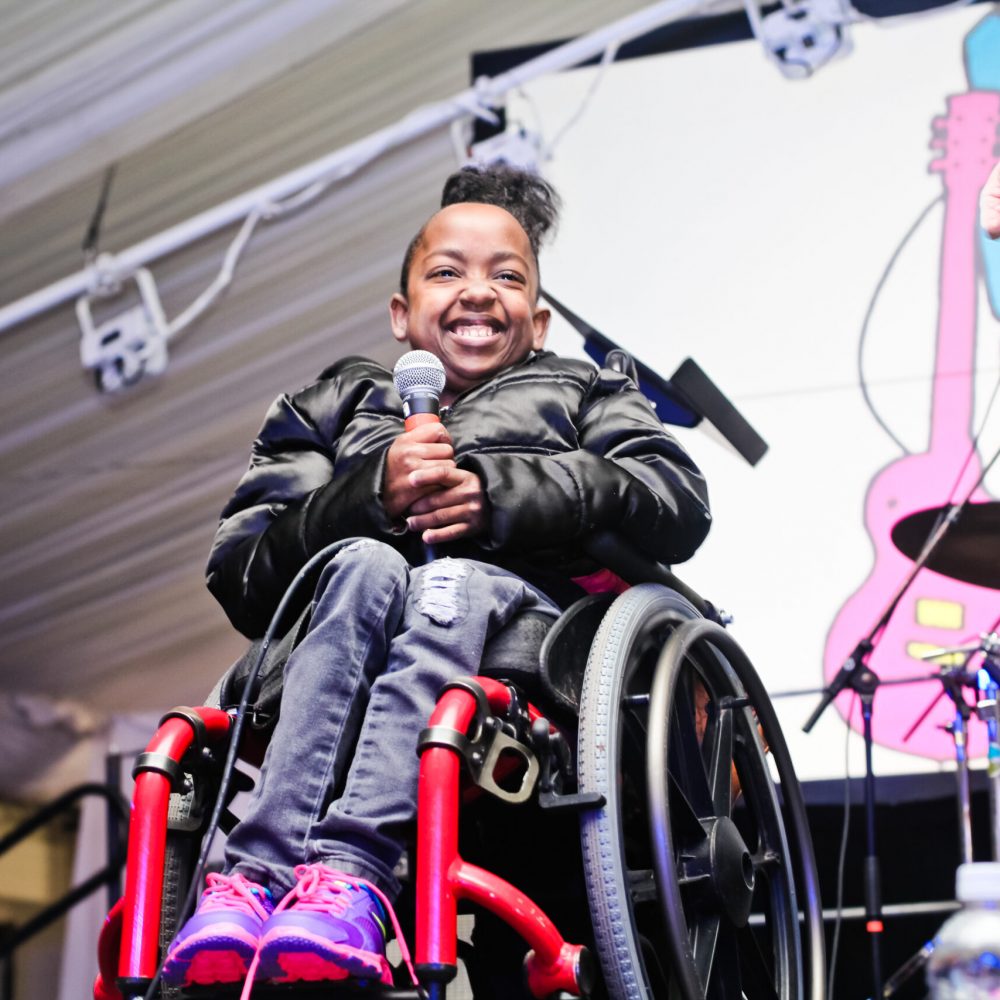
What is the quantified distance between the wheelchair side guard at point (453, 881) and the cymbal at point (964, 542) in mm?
1452

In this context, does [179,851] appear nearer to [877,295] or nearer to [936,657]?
[936,657]

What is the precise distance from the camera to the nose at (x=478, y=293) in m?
1.83

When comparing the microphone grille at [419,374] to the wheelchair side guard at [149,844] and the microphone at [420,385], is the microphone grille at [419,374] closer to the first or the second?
the microphone at [420,385]

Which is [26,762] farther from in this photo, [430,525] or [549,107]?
[430,525]

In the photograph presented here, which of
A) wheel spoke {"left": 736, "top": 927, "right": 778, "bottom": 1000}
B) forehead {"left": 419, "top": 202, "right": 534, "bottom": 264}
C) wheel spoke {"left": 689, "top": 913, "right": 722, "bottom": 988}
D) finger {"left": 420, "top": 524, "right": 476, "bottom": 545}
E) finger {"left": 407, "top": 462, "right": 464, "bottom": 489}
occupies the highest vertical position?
forehead {"left": 419, "top": 202, "right": 534, "bottom": 264}

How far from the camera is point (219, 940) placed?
1103 millimetres

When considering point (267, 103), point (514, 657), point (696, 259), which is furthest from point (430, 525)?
point (267, 103)

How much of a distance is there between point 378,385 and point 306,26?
1.60 metres

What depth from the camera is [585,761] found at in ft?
4.12

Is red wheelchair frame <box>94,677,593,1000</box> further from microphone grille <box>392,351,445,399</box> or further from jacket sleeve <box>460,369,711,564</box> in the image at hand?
microphone grille <box>392,351,445,399</box>

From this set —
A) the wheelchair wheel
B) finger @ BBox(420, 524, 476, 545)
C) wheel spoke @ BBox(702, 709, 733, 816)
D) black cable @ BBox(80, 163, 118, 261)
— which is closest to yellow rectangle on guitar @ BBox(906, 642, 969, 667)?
the wheelchair wheel

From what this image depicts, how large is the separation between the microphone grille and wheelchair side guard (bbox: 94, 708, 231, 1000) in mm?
413

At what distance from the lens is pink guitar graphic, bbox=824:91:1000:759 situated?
7.98 ft

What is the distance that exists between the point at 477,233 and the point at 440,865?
39.3 inches
